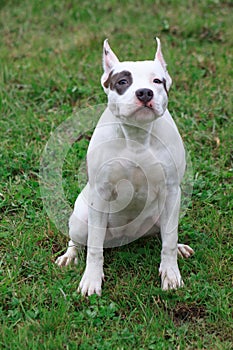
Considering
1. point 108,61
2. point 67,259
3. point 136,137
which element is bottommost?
point 67,259

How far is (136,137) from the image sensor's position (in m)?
3.52

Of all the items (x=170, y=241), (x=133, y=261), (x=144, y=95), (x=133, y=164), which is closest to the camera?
A: (x=144, y=95)

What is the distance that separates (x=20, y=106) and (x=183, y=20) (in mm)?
2268

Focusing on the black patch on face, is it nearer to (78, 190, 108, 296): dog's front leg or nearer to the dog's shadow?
(78, 190, 108, 296): dog's front leg

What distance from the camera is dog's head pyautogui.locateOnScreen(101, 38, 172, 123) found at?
3.19m

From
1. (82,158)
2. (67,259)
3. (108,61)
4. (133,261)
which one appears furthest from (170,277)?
(82,158)

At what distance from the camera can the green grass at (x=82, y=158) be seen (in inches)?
136

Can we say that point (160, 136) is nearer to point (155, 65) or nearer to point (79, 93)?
point (155, 65)

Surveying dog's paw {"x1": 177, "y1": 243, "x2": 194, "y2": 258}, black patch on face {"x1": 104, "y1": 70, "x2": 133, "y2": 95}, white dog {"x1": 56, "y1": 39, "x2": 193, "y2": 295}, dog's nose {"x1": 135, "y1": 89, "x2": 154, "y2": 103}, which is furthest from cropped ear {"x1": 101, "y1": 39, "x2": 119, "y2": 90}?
dog's paw {"x1": 177, "y1": 243, "x2": 194, "y2": 258}

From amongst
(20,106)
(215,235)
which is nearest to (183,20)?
(20,106)

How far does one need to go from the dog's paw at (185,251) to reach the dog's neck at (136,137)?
0.85 m

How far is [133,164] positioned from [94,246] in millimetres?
532

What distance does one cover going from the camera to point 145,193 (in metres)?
3.61

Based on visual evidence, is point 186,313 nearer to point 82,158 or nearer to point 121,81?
point 121,81
